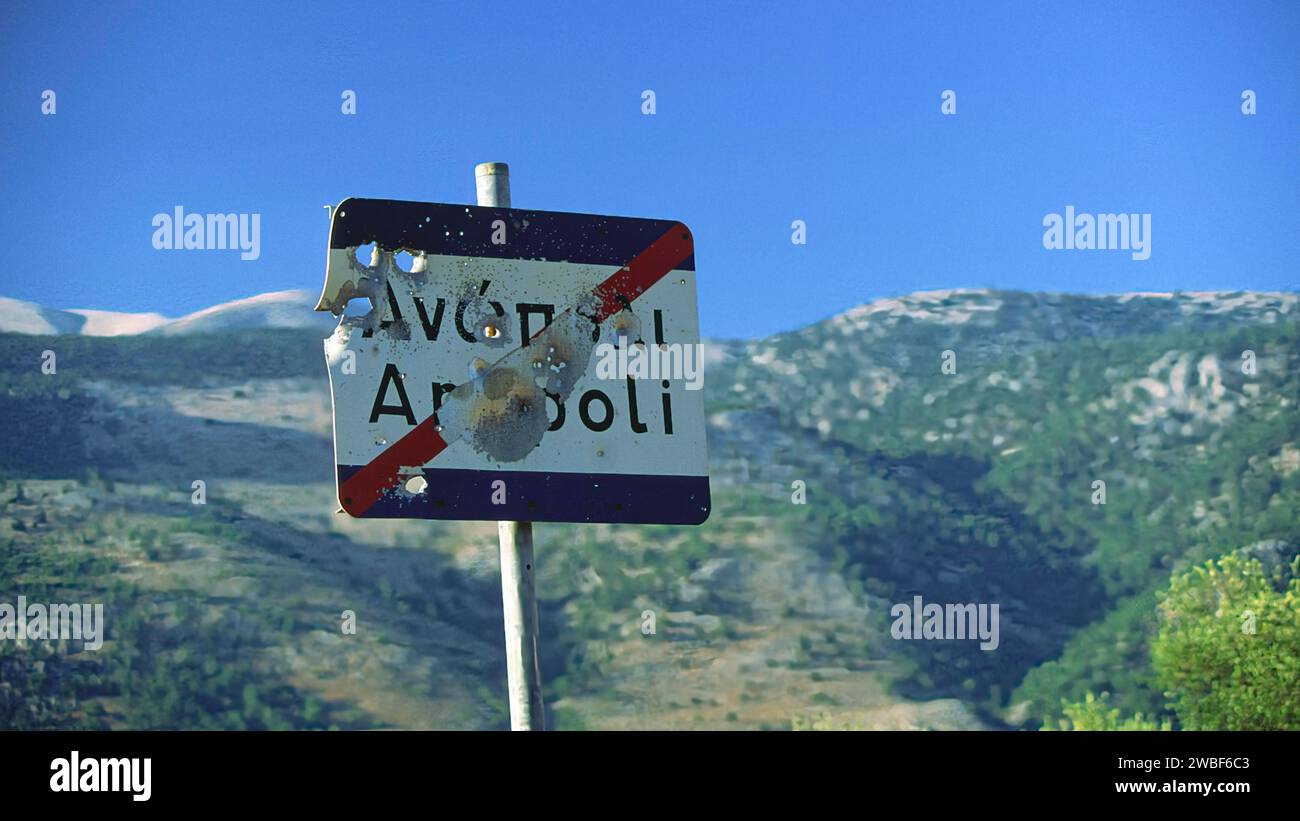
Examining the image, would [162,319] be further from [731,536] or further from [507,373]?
[507,373]

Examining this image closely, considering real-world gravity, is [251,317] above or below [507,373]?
above

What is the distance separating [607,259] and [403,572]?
84907 millimetres

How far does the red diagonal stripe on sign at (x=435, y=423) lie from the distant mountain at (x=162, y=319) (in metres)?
98.6

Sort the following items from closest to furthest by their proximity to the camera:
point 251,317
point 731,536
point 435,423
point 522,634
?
1. point 522,634
2. point 435,423
3. point 731,536
4. point 251,317

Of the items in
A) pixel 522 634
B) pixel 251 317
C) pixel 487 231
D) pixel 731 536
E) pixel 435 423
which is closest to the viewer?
pixel 522 634

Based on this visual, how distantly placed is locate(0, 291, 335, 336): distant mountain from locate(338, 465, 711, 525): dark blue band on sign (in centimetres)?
9876

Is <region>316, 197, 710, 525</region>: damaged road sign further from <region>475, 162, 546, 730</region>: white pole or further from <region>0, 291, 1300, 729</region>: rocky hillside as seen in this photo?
<region>0, 291, 1300, 729</region>: rocky hillside

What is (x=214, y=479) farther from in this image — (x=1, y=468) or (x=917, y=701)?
(x=917, y=701)

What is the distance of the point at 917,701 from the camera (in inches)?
3342

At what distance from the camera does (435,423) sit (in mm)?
4426

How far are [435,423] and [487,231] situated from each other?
547mm

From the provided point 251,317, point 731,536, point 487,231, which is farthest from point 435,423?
point 251,317

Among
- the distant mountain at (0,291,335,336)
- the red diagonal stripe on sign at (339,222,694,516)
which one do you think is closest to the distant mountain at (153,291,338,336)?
the distant mountain at (0,291,335,336)
